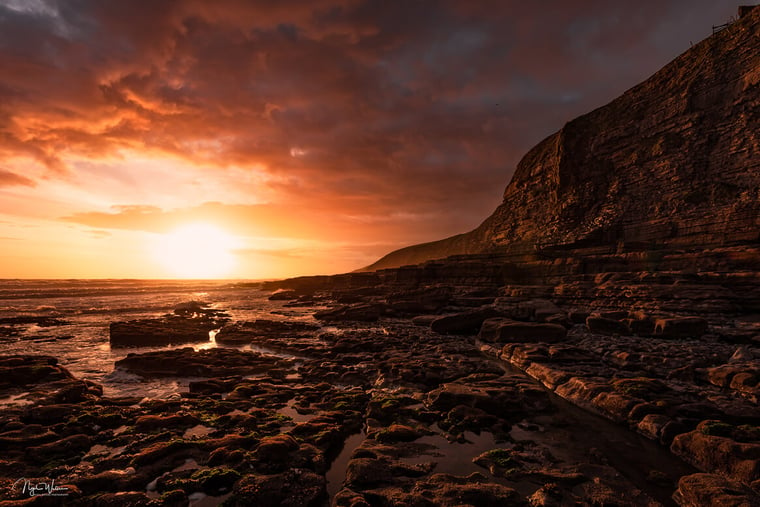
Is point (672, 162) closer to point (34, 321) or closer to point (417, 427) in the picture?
point (417, 427)

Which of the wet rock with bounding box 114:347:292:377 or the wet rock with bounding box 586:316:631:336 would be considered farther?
the wet rock with bounding box 586:316:631:336

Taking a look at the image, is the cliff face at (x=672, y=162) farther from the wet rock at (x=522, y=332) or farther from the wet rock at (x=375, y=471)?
the wet rock at (x=375, y=471)

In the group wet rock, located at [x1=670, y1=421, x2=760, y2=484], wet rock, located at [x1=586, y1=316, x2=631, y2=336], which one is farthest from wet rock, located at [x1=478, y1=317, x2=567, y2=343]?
wet rock, located at [x1=670, y1=421, x2=760, y2=484]

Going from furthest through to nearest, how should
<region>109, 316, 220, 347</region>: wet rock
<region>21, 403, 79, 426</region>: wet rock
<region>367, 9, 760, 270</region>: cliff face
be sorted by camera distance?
<region>367, 9, 760, 270</region>: cliff face
<region>109, 316, 220, 347</region>: wet rock
<region>21, 403, 79, 426</region>: wet rock

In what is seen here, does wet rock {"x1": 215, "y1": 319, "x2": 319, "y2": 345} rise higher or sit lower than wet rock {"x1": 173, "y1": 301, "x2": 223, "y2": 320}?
lower

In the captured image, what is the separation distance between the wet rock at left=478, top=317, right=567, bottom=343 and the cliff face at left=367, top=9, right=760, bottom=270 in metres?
20.7

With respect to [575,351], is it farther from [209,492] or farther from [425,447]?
[209,492]

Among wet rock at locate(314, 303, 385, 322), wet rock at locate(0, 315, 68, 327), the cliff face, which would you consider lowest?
wet rock at locate(314, 303, 385, 322)

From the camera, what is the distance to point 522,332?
23.7 meters

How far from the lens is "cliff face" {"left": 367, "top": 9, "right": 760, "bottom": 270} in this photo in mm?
38044

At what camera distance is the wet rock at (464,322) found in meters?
30.2

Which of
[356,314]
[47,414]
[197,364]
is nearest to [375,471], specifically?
[47,414]

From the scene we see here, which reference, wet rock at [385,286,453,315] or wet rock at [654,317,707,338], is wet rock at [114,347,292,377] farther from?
wet rock at [654,317,707,338]

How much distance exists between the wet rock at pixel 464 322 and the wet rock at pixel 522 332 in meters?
3.78
